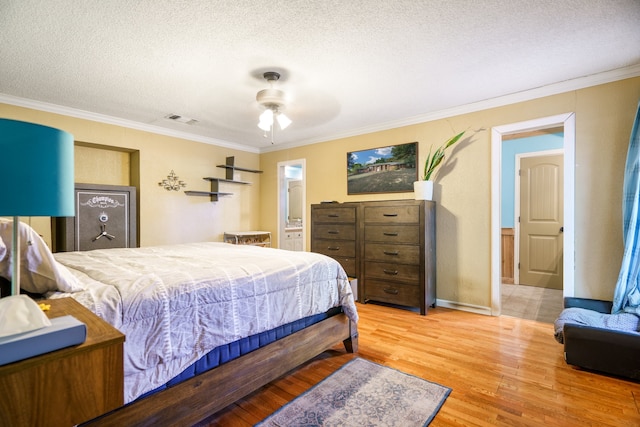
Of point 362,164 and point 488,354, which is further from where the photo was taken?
point 362,164

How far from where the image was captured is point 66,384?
27.9 inches

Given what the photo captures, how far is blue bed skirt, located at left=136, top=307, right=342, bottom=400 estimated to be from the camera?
1426mm

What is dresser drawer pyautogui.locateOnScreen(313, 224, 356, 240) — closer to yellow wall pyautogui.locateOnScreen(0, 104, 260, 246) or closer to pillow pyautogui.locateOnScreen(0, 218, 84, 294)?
yellow wall pyautogui.locateOnScreen(0, 104, 260, 246)

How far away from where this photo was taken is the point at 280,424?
1580mm

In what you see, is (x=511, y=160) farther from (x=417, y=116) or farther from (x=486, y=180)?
(x=417, y=116)

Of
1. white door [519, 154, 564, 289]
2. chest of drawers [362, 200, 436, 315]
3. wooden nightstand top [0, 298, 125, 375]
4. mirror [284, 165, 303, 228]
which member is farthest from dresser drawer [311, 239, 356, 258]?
wooden nightstand top [0, 298, 125, 375]

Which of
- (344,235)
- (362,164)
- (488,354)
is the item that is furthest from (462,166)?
(488,354)

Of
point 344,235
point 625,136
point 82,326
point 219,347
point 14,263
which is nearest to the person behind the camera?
point 82,326

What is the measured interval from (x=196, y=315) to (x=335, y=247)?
8.80ft

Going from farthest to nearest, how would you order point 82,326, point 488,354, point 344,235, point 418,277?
point 344,235
point 418,277
point 488,354
point 82,326

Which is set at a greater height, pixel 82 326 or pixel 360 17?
pixel 360 17

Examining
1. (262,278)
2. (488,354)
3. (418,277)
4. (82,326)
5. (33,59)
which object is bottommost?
(488,354)

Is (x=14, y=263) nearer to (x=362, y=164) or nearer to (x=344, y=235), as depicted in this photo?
(x=344, y=235)

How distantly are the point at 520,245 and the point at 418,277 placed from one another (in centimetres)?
248
